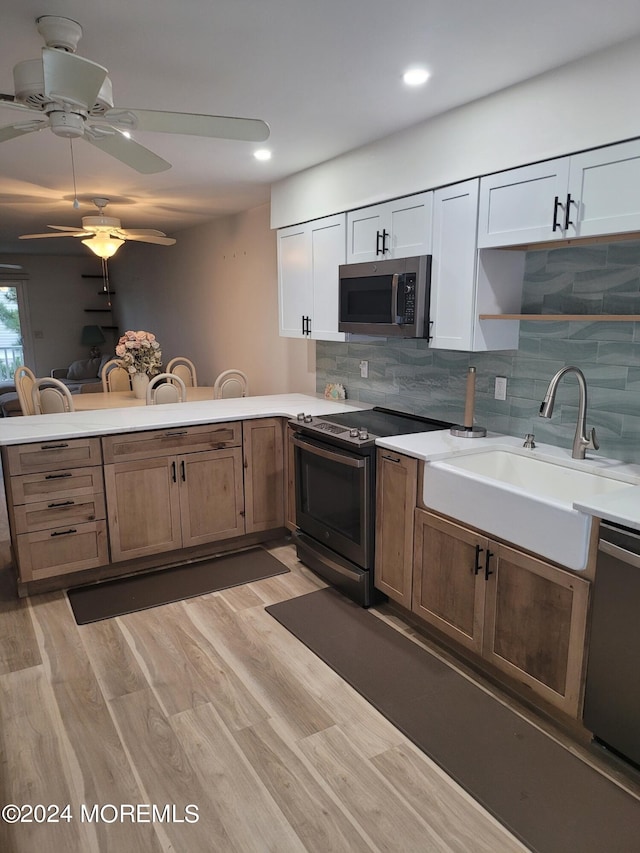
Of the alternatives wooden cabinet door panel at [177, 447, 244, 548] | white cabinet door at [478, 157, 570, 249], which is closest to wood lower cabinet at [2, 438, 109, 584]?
wooden cabinet door panel at [177, 447, 244, 548]

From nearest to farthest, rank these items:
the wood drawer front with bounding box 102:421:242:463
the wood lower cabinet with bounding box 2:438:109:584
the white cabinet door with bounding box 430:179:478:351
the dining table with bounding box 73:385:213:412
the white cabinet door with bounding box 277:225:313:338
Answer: the white cabinet door with bounding box 430:179:478:351 → the wood lower cabinet with bounding box 2:438:109:584 → the wood drawer front with bounding box 102:421:242:463 → the white cabinet door with bounding box 277:225:313:338 → the dining table with bounding box 73:385:213:412

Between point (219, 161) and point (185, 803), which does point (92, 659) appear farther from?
point (219, 161)

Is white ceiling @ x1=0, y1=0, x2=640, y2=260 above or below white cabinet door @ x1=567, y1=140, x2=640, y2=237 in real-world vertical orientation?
above

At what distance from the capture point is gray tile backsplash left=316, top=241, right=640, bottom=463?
2330 millimetres

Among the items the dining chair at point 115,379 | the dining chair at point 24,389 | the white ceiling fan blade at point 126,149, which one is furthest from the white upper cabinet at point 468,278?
the dining chair at point 115,379

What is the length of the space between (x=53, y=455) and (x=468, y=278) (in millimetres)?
2283

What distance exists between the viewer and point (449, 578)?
2.49 m

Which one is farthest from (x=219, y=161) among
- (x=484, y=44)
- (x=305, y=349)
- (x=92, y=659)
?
(x=92, y=659)

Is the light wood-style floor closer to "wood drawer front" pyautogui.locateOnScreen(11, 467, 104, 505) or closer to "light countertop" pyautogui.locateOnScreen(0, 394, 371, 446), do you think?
"wood drawer front" pyautogui.locateOnScreen(11, 467, 104, 505)

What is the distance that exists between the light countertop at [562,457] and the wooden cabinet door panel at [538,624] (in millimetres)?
278

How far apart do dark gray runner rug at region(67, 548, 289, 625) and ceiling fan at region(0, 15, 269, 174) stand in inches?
86.9

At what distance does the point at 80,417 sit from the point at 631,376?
2.94 meters

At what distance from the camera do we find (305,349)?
4637mm

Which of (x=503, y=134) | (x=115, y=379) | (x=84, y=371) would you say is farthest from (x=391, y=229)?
(x=84, y=371)
